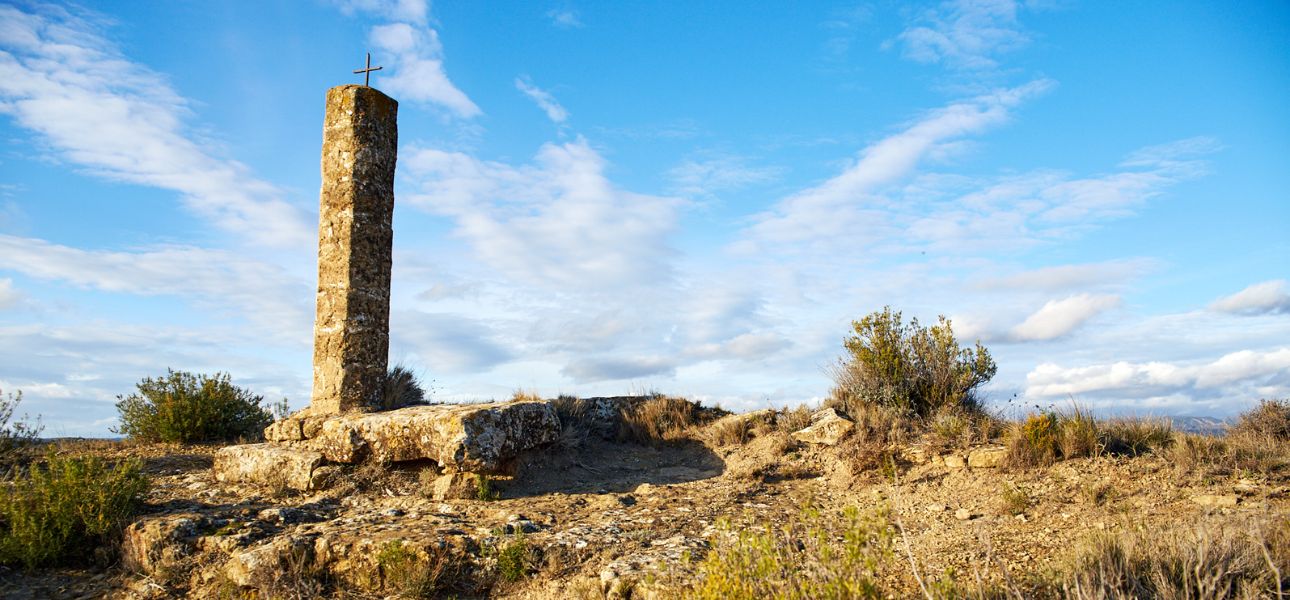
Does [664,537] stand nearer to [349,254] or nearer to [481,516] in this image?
[481,516]

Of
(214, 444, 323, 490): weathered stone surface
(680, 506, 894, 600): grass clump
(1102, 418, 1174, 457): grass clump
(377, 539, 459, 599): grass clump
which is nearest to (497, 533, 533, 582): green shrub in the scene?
(377, 539, 459, 599): grass clump

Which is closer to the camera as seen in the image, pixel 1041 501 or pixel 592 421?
pixel 1041 501

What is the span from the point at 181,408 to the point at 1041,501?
39.7 feet

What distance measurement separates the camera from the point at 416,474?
28.4 ft


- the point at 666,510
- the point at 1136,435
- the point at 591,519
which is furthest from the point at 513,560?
the point at 1136,435

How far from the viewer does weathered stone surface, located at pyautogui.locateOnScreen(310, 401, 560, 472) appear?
8.17 m

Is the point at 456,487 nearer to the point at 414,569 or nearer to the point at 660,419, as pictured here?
the point at 414,569

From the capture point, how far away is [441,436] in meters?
8.21

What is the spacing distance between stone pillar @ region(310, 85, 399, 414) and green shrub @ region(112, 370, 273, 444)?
10.4 feet

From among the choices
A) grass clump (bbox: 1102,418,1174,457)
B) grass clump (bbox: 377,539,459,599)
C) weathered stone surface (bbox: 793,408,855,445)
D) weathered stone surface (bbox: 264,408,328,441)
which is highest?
weathered stone surface (bbox: 264,408,328,441)

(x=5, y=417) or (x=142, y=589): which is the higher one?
(x=5, y=417)

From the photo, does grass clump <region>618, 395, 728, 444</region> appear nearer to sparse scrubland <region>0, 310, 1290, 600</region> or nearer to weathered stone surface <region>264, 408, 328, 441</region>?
sparse scrubland <region>0, 310, 1290, 600</region>

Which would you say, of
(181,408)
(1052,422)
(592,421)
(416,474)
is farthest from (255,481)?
(1052,422)

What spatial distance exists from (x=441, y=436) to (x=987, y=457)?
6.38 m
